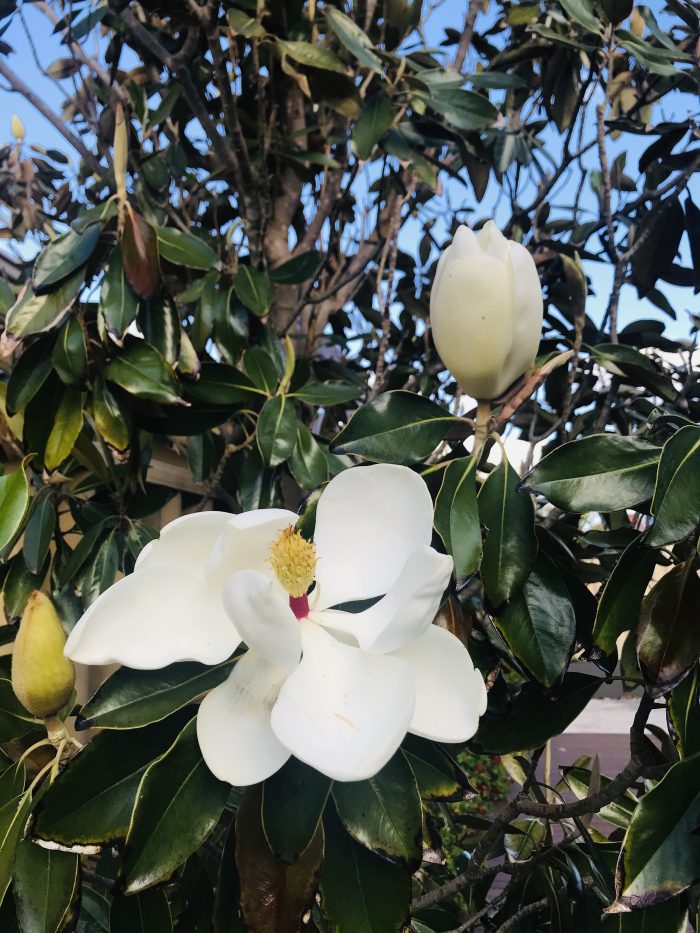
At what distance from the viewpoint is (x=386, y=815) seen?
0.47m

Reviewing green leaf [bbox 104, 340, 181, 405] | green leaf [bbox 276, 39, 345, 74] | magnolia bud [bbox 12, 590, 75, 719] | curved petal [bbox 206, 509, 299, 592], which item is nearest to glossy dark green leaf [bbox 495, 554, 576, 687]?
curved petal [bbox 206, 509, 299, 592]

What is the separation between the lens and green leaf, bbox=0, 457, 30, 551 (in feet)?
1.97

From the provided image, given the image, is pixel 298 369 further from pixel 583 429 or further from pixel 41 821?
pixel 41 821

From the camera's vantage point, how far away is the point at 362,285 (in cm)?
189

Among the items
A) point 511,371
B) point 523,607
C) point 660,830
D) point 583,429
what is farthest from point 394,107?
point 660,830

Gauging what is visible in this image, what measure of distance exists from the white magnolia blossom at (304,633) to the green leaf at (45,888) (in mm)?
206

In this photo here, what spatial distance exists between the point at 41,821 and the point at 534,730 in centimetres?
44

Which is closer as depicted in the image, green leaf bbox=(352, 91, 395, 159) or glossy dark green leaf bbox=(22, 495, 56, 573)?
glossy dark green leaf bbox=(22, 495, 56, 573)

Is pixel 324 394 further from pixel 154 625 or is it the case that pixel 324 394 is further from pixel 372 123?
pixel 154 625

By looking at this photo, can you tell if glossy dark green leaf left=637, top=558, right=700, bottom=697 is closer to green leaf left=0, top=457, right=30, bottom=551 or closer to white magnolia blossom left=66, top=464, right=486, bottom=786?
white magnolia blossom left=66, top=464, right=486, bottom=786

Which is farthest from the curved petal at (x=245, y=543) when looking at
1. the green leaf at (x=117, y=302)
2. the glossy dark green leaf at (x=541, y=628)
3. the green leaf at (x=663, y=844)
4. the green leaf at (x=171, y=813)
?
the green leaf at (x=117, y=302)

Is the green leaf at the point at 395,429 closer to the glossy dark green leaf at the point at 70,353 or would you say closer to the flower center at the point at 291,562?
the flower center at the point at 291,562

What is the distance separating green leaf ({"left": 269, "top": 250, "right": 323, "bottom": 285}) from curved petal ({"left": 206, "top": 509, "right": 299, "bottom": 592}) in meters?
0.83

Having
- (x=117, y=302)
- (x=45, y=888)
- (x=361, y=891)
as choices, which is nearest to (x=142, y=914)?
(x=45, y=888)
